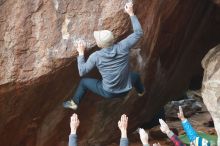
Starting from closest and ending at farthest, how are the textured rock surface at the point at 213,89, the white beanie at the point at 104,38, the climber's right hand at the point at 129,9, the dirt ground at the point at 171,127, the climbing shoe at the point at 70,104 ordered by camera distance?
1. the white beanie at the point at 104,38
2. the climber's right hand at the point at 129,9
3. the climbing shoe at the point at 70,104
4. the textured rock surface at the point at 213,89
5. the dirt ground at the point at 171,127

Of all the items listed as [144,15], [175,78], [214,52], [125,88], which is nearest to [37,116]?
[125,88]

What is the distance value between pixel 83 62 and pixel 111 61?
465 millimetres

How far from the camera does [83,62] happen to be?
7.70 meters

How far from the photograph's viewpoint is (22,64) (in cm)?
816

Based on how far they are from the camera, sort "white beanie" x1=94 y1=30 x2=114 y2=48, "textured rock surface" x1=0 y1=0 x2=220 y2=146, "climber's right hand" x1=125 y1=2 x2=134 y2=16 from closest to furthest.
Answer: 1. "white beanie" x1=94 y1=30 x2=114 y2=48
2. "climber's right hand" x1=125 y1=2 x2=134 y2=16
3. "textured rock surface" x1=0 y1=0 x2=220 y2=146

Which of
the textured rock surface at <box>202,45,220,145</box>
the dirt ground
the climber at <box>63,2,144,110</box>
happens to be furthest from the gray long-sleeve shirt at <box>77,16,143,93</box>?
the dirt ground

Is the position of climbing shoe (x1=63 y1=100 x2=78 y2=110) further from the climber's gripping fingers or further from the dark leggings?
the climber's gripping fingers

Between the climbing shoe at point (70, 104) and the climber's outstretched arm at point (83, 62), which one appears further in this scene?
the climbing shoe at point (70, 104)

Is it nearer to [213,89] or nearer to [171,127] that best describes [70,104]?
[213,89]

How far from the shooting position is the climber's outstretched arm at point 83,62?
7688 mm

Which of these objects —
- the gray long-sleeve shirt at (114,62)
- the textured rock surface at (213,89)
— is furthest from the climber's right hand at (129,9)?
the textured rock surface at (213,89)

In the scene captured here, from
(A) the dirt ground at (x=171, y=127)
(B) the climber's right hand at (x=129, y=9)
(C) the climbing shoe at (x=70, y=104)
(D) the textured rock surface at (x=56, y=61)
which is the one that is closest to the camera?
(B) the climber's right hand at (x=129, y=9)

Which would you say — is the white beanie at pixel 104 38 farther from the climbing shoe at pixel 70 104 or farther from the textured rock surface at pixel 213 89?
the textured rock surface at pixel 213 89

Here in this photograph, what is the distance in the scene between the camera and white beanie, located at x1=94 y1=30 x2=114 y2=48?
7.61 m
